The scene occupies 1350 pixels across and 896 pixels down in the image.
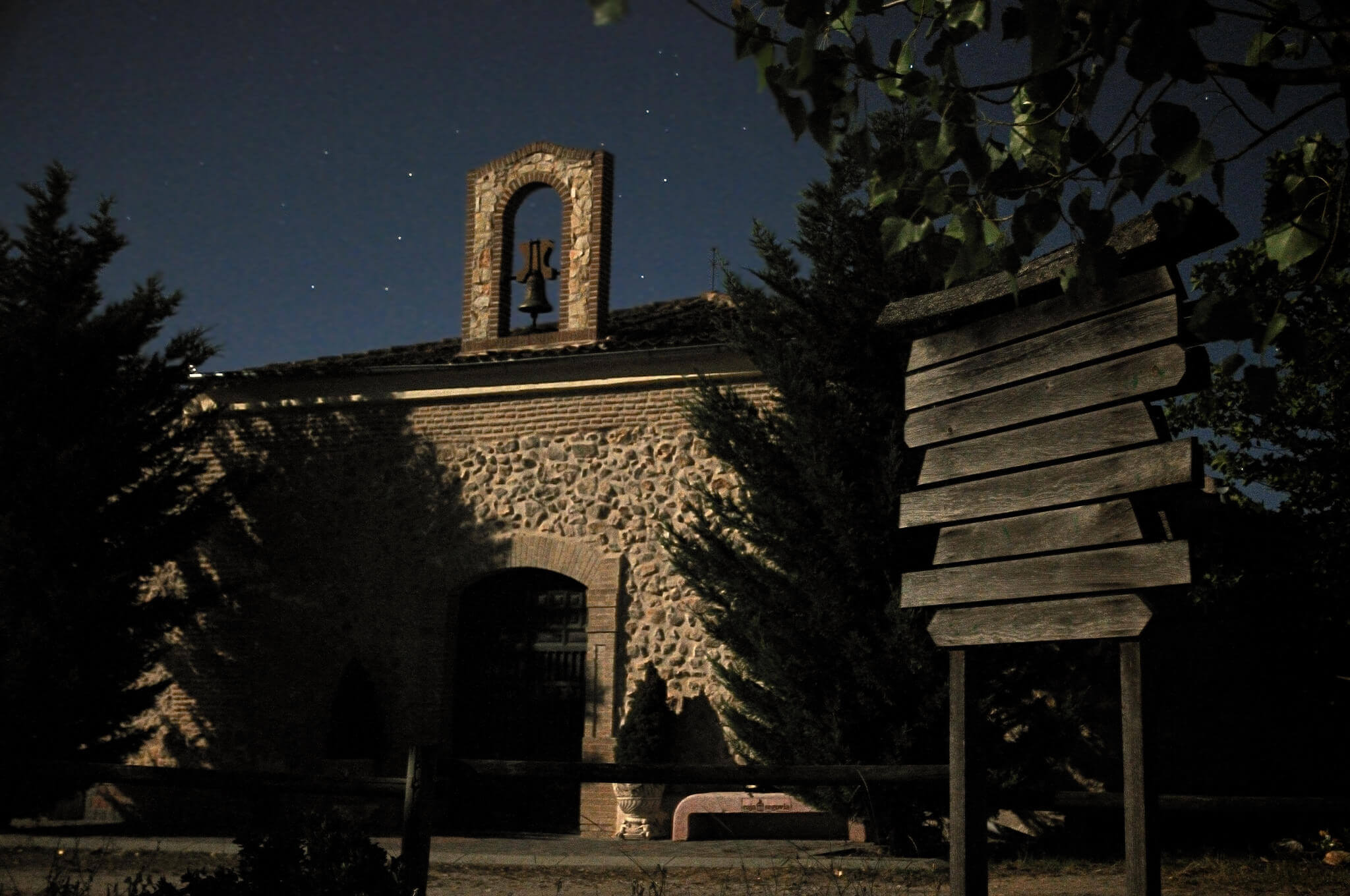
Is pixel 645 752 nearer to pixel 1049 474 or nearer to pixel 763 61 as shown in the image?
pixel 1049 474

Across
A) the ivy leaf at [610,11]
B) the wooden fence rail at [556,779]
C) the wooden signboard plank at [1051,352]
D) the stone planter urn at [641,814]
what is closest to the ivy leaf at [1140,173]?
the wooden signboard plank at [1051,352]

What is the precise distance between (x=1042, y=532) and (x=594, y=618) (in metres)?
8.36

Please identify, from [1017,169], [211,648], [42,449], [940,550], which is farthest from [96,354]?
[1017,169]

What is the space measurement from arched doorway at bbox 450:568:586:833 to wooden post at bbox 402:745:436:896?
6947mm

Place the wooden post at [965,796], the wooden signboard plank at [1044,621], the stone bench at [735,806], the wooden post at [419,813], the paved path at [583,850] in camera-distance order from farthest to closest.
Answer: the stone bench at [735,806], the paved path at [583,850], the wooden post at [419,813], the wooden post at [965,796], the wooden signboard plank at [1044,621]

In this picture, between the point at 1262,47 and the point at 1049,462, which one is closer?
the point at 1262,47

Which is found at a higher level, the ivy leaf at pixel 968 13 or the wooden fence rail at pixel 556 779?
the ivy leaf at pixel 968 13

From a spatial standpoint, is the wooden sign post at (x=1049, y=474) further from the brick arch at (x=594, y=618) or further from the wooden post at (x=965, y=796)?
the brick arch at (x=594, y=618)

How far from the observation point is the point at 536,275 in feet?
46.9

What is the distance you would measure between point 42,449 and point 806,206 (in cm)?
775

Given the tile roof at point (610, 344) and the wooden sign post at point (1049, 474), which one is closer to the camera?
the wooden sign post at point (1049, 474)

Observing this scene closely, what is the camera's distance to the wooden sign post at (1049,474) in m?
4.28

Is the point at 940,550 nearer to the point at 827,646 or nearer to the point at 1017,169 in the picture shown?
the point at 1017,169

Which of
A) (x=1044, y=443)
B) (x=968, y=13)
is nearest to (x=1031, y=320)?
(x=1044, y=443)
